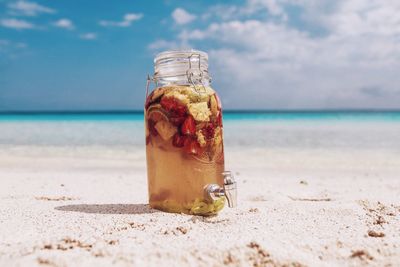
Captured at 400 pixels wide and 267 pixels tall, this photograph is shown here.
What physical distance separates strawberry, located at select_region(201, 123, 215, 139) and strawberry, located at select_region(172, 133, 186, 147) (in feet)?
0.40

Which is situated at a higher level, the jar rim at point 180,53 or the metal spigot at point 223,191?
the jar rim at point 180,53

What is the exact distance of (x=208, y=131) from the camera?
2275 millimetres

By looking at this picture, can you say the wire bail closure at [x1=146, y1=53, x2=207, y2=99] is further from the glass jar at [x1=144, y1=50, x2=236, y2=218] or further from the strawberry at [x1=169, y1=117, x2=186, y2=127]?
the strawberry at [x1=169, y1=117, x2=186, y2=127]

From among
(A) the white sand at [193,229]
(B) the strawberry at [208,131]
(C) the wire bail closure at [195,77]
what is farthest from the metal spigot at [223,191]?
(C) the wire bail closure at [195,77]

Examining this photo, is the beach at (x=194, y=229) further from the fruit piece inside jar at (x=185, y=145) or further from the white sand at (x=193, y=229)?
the fruit piece inside jar at (x=185, y=145)

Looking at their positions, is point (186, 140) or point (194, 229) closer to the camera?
point (194, 229)

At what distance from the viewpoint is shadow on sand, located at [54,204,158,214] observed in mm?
2451

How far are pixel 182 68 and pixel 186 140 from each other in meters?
0.43

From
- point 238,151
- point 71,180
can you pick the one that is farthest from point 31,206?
point 238,151

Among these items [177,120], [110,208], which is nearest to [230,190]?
[177,120]

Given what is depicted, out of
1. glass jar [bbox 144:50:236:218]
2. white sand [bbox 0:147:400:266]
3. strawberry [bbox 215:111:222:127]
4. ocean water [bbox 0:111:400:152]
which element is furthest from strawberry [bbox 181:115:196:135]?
ocean water [bbox 0:111:400:152]

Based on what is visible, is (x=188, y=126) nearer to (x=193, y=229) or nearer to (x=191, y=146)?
(x=191, y=146)

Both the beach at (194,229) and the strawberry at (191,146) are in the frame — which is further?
the strawberry at (191,146)

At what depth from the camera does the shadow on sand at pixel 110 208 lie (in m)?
2.45
